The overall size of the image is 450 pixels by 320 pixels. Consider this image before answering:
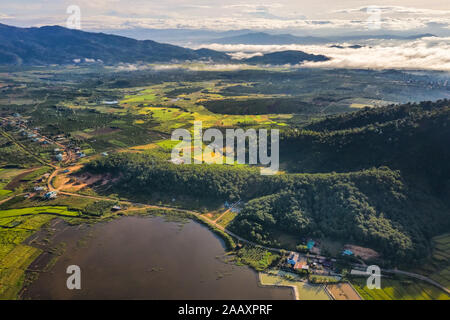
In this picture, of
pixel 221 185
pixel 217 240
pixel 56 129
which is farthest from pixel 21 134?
pixel 217 240

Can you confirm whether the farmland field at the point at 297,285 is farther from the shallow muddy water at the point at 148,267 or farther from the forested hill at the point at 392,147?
the forested hill at the point at 392,147

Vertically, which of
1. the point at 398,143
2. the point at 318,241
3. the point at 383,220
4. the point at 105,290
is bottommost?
the point at 105,290

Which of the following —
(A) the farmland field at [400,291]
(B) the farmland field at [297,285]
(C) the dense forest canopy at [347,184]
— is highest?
(C) the dense forest canopy at [347,184]

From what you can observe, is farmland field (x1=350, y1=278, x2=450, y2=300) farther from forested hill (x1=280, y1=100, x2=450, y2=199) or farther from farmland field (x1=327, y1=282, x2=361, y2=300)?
forested hill (x1=280, y1=100, x2=450, y2=199)

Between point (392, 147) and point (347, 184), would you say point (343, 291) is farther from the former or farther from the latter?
point (392, 147)

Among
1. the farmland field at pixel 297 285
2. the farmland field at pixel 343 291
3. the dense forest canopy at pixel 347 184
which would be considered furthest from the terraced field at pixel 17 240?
the farmland field at pixel 343 291

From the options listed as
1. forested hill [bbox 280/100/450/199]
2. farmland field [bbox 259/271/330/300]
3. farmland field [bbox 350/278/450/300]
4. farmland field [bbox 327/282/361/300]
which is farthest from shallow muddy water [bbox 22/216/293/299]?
forested hill [bbox 280/100/450/199]

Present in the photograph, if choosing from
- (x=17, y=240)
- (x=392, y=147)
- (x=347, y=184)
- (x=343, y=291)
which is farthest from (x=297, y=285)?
(x=17, y=240)
